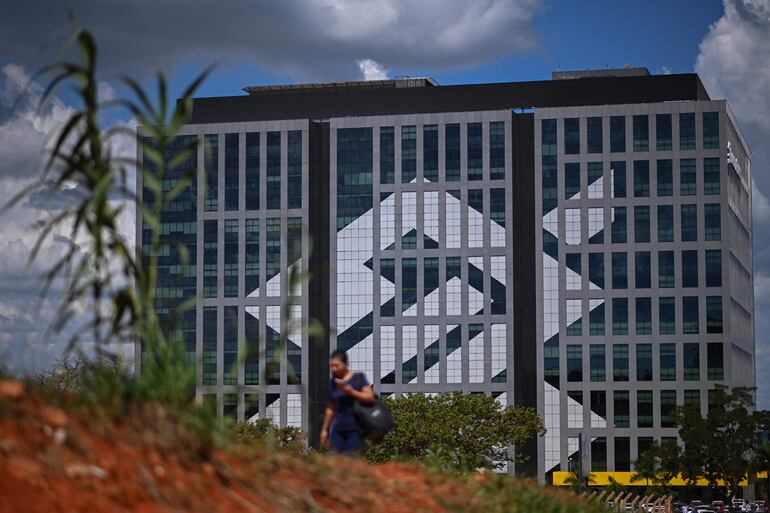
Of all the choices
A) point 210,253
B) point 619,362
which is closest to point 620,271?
point 619,362

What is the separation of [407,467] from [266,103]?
405 feet

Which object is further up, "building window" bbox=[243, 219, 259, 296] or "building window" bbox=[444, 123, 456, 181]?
"building window" bbox=[444, 123, 456, 181]

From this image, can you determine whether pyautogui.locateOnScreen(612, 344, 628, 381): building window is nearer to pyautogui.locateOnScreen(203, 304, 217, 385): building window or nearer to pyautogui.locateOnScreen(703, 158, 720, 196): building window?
pyautogui.locateOnScreen(703, 158, 720, 196): building window

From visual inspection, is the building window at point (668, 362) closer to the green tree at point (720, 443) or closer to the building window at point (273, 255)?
the green tree at point (720, 443)

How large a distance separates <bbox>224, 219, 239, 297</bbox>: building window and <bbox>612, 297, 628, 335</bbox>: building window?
121 ft

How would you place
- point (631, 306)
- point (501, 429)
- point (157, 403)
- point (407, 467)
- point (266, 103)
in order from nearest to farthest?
point (157, 403) → point (407, 467) → point (501, 429) → point (631, 306) → point (266, 103)

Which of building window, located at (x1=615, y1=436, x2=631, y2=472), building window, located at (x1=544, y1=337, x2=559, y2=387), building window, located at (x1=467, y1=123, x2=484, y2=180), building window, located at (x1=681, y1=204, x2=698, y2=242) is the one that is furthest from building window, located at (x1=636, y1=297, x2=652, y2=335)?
building window, located at (x1=467, y1=123, x2=484, y2=180)

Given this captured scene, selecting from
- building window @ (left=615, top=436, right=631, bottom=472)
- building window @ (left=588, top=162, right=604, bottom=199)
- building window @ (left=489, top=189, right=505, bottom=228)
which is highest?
building window @ (left=588, top=162, right=604, bottom=199)

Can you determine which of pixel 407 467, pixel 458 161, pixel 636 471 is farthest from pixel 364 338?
pixel 407 467

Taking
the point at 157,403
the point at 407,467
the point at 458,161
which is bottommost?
the point at 407,467

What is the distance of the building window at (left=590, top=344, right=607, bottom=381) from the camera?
406 ft

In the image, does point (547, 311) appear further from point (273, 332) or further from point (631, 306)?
point (273, 332)

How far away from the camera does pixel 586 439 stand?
120562 millimetres

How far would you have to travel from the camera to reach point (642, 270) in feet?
412
